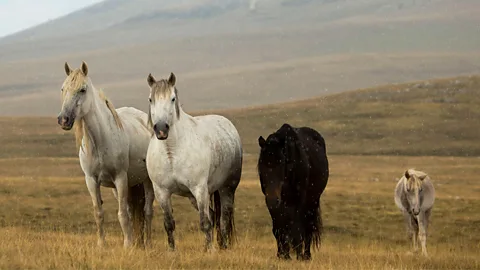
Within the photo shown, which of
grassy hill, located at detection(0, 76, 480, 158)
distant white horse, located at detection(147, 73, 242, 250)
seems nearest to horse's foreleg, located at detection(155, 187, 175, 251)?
distant white horse, located at detection(147, 73, 242, 250)

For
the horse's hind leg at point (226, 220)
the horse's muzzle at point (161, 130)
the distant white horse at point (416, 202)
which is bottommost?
the distant white horse at point (416, 202)

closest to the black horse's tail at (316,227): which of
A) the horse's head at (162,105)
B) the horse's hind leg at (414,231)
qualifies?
A: the horse's head at (162,105)

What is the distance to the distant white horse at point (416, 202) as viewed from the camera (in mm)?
17641

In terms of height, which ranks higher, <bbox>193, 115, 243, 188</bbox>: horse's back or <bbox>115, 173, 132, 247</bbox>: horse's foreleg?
<bbox>193, 115, 243, 188</bbox>: horse's back

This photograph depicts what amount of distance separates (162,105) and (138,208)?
11.2 ft

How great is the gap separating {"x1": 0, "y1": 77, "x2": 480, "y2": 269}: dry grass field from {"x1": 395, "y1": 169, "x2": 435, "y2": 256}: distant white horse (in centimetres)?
58

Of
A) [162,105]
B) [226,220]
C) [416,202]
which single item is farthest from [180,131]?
[416,202]

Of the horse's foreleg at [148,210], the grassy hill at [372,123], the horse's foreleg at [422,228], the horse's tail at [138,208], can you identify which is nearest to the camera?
the horse's foreleg at [148,210]

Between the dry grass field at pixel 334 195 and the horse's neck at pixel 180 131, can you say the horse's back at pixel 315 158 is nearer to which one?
the dry grass field at pixel 334 195

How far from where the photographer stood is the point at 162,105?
12.5 meters

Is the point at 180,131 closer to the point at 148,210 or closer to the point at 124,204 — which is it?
the point at 124,204

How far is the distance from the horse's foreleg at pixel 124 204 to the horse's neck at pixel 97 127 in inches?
24.5

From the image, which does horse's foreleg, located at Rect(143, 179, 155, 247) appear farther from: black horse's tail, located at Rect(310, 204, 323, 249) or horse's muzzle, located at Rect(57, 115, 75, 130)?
black horse's tail, located at Rect(310, 204, 323, 249)

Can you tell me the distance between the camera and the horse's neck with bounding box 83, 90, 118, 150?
13.6 metres
